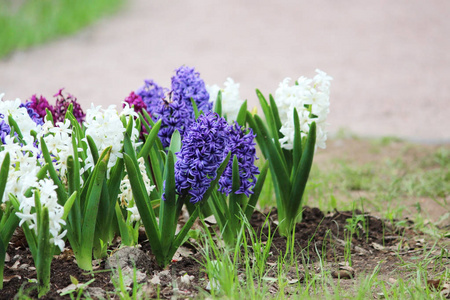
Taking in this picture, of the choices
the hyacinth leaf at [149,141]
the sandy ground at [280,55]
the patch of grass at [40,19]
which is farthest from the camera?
the patch of grass at [40,19]

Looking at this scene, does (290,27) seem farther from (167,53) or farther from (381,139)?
(381,139)

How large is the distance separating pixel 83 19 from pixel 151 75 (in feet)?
9.59

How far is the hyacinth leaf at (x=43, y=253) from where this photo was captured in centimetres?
188

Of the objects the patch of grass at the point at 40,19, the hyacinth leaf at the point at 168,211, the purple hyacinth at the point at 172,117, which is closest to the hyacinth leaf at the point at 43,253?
the hyacinth leaf at the point at 168,211

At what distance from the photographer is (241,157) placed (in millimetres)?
2400

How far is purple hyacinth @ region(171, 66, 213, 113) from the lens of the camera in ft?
9.32

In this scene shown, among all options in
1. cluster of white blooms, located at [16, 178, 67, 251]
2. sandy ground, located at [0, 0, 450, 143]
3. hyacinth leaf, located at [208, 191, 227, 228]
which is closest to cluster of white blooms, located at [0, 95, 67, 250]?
cluster of white blooms, located at [16, 178, 67, 251]

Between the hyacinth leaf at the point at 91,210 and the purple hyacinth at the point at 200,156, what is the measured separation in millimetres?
299

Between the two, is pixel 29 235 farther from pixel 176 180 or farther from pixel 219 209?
pixel 219 209

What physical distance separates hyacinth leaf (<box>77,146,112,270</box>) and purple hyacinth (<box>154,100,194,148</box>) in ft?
1.87

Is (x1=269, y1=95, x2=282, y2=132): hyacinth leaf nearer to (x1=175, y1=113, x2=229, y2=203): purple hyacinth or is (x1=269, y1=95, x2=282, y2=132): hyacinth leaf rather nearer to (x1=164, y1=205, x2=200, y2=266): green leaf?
(x1=175, y1=113, x2=229, y2=203): purple hyacinth

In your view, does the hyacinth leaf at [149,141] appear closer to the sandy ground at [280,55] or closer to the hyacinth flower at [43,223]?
the hyacinth flower at [43,223]

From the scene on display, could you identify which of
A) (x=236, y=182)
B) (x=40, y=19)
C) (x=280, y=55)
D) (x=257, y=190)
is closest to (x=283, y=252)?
(x=257, y=190)

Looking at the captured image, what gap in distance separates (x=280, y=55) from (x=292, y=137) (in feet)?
19.9
